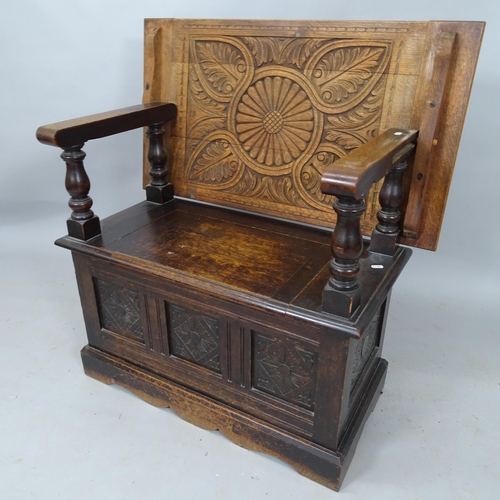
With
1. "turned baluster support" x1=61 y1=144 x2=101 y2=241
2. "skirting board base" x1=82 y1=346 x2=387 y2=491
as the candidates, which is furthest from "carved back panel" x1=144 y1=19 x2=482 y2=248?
"skirting board base" x1=82 y1=346 x2=387 y2=491

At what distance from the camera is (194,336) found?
6.24ft

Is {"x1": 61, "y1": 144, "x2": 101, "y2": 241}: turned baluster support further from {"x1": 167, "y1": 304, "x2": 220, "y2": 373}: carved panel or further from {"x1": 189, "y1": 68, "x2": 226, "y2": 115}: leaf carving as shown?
{"x1": 189, "y1": 68, "x2": 226, "y2": 115}: leaf carving

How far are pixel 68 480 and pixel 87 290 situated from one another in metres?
0.71

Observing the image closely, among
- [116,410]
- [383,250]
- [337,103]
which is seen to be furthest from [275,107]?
[116,410]

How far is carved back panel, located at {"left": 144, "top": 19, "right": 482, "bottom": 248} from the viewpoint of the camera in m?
1.82

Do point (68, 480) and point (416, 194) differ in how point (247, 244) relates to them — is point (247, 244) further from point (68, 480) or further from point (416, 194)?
point (68, 480)

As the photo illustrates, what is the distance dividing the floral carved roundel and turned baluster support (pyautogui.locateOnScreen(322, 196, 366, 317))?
0.71 metres

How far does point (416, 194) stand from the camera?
1824 mm

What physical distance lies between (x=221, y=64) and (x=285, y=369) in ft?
4.13

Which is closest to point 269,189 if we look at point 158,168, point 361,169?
point 158,168

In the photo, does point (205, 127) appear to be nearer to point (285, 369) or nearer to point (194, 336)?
point (194, 336)

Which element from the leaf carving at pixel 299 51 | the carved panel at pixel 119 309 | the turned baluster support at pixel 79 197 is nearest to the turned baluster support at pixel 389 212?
the leaf carving at pixel 299 51

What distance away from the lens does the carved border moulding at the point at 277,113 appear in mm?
1894

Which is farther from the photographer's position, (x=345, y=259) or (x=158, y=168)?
(x=158, y=168)
